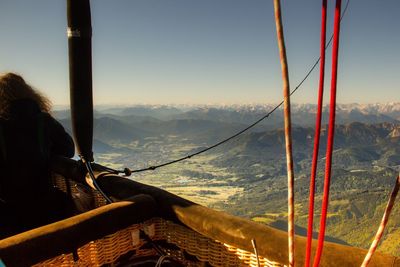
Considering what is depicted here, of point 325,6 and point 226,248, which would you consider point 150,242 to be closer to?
point 226,248

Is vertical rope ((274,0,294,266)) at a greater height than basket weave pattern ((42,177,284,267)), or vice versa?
vertical rope ((274,0,294,266))

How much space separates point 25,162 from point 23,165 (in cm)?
3

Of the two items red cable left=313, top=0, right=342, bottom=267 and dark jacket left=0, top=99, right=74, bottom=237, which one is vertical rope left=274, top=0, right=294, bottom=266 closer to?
red cable left=313, top=0, right=342, bottom=267

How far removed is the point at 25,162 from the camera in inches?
127

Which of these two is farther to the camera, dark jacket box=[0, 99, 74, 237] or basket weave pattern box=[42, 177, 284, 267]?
dark jacket box=[0, 99, 74, 237]

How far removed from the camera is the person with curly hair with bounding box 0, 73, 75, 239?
10.2 feet

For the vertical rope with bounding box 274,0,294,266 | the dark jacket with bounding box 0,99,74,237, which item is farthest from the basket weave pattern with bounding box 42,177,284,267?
the dark jacket with bounding box 0,99,74,237

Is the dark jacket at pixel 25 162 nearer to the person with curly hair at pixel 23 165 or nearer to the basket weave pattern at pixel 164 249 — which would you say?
the person with curly hair at pixel 23 165

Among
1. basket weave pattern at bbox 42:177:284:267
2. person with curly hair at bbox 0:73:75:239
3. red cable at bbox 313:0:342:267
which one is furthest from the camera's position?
person with curly hair at bbox 0:73:75:239

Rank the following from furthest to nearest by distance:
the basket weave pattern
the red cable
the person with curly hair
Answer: the person with curly hair → the basket weave pattern → the red cable

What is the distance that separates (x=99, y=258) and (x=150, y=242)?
401mm

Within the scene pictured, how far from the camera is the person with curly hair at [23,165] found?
311 cm

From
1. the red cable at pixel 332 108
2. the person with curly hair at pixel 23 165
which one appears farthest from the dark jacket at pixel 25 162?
the red cable at pixel 332 108

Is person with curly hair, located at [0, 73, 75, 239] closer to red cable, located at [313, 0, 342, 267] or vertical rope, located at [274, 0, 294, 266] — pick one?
vertical rope, located at [274, 0, 294, 266]
